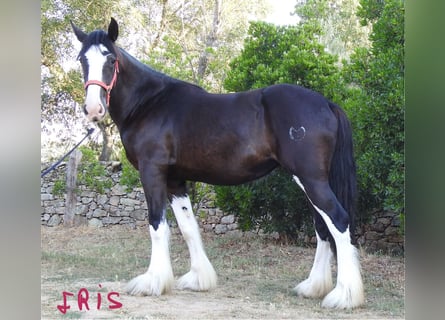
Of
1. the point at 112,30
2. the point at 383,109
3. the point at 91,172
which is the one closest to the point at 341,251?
the point at 383,109

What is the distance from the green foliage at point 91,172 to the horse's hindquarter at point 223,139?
3.77 m

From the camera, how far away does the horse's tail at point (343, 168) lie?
3617 mm

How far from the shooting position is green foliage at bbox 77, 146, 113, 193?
24.0ft

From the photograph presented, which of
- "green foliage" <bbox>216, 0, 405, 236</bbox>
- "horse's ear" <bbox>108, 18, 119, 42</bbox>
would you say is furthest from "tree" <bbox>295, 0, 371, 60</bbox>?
"horse's ear" <bbox>108, 18, 119, 42</bbox>

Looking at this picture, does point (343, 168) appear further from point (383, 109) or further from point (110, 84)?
point (110, 84)

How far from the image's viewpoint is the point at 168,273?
148 inches

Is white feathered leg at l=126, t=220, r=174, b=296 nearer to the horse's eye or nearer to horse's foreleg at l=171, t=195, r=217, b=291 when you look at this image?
horse's foreleg at l=171, t=195, r=217, b=291

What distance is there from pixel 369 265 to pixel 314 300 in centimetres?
151

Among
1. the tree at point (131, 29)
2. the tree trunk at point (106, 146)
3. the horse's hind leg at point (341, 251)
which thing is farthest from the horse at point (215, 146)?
the tree trunk at point (106, 146)

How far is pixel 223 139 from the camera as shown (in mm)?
3695

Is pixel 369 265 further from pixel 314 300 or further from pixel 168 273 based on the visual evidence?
pixel 168 273

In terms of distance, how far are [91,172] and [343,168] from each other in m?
4.90

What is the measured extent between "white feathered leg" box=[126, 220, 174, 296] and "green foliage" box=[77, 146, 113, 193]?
3.86m

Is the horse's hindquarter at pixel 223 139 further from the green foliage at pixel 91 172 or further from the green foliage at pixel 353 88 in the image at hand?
the green foliage at pixel 91 172
